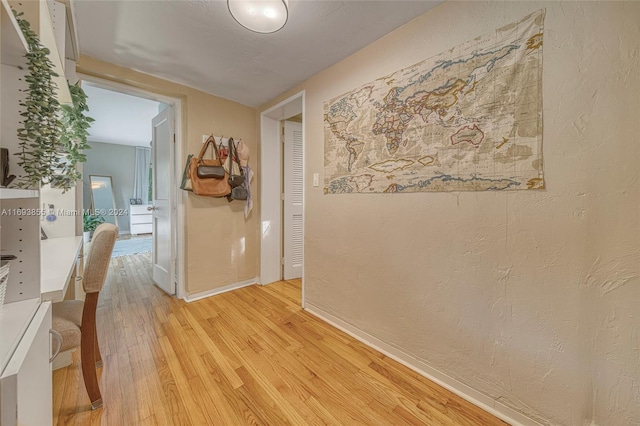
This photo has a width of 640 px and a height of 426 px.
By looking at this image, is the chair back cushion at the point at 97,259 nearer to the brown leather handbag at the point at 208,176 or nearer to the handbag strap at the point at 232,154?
the brown leather handbag at the point at 208,176

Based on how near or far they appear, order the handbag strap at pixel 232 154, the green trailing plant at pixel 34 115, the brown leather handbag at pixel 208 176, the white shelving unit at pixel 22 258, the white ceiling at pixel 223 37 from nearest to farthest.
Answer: the white shelving unit at pixel 22 258 → the green trailing plant at pixel 34 115 → the white ceiling at pixel 223 37 → the brown leather handbag at pixel 208 176 → the handbag strap at pixel 232 154

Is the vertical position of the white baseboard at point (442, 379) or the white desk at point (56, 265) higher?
the white desk at point (56, 265)

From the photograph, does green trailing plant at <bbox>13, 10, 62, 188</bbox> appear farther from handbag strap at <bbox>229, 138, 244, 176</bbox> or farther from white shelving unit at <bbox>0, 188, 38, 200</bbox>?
handbag strap at <bbox>229, 138, 244, 176</bbox>

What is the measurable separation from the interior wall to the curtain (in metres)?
Answer: 0.08

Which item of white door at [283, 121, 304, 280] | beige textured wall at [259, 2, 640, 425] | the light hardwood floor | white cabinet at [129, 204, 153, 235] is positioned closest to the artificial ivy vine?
the light hardwood floor

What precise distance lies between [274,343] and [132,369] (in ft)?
2.89

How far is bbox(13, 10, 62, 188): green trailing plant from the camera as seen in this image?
700mm

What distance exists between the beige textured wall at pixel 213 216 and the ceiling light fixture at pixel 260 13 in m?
1.41

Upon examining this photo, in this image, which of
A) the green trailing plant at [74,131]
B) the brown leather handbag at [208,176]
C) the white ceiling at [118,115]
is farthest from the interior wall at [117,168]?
the green trailing plant at [74,131]

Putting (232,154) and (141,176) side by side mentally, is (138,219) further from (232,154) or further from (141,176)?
(232,154)

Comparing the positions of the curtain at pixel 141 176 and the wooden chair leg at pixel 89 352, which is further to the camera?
the curtain at pixel 141 176

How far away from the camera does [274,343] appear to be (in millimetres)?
1771

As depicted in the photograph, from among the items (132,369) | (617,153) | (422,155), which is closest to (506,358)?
(617,153)

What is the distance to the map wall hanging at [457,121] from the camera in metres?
1.11
